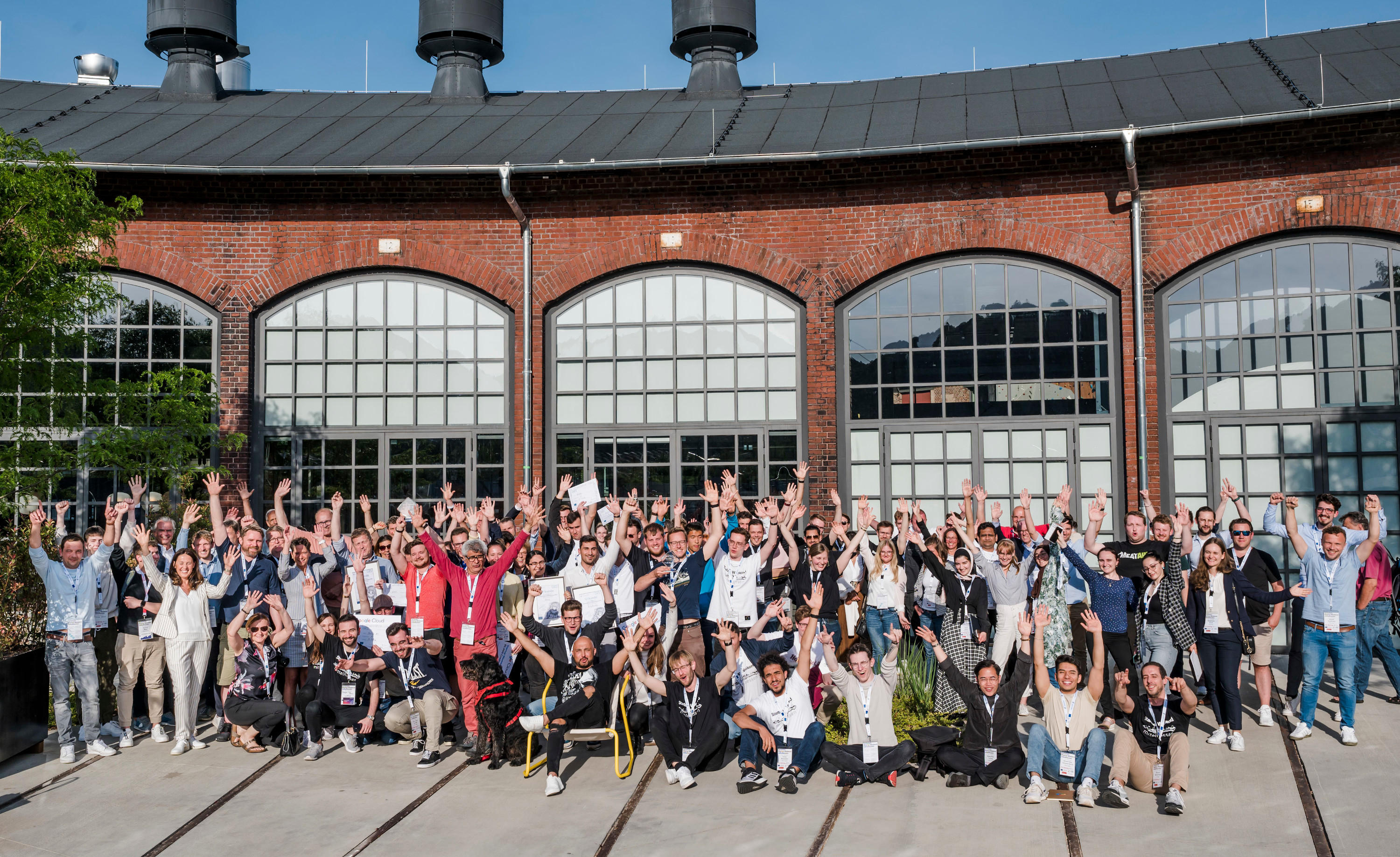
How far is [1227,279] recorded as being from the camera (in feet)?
43.8

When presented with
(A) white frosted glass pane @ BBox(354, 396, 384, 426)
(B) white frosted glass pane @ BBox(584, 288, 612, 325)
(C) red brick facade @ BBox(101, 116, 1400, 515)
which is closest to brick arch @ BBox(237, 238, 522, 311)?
(C) red brick facade @ BBox(101, 116, 1400, 515)

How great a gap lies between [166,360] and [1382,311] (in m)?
14.9

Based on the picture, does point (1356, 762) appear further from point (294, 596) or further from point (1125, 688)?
point (294, 596)

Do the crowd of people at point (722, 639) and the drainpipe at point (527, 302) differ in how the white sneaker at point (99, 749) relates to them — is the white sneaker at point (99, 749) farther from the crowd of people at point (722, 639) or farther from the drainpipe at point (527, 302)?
the drainpipe at point (527, 302)

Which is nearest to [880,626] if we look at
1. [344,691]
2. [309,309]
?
[344,691]

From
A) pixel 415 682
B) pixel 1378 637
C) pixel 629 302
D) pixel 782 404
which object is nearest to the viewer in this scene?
pixel 415 682

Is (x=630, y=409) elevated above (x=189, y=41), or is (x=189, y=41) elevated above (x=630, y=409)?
(x=189, y=41)

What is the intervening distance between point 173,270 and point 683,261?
6667mm

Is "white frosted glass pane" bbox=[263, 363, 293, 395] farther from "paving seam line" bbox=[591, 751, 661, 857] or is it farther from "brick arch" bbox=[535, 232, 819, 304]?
"paving seam line" bbox=[591, 751, 661, 857]

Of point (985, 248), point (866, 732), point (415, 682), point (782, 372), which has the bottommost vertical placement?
point (866, 732)

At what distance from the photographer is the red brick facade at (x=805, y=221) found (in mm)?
13062

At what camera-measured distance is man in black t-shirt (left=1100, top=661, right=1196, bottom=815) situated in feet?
24.7

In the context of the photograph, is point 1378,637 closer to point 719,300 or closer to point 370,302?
point 719,300

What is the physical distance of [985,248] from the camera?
45.6ft
